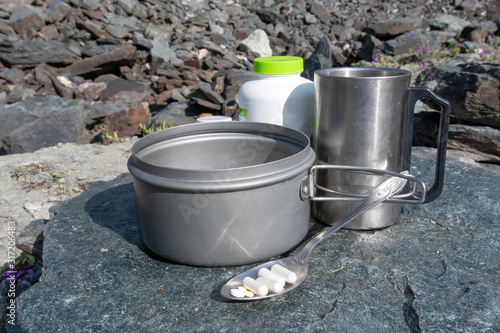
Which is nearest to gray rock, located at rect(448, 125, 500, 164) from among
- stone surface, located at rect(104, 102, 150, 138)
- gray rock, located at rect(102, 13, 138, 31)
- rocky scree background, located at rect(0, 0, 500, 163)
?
rocky scree background, located at rect(0, 0, 500, 163)

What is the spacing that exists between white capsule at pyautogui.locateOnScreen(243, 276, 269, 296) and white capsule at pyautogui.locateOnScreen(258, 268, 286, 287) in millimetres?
43

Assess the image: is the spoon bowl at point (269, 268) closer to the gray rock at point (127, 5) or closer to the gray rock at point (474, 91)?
the gray rock at point (474, 91)

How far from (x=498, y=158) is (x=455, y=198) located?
3.53 feet

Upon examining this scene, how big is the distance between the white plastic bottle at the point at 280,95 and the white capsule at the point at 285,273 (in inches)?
28.2

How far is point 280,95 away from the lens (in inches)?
77.3

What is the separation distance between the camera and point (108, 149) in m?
4.13

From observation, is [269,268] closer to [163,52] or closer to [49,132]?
[49,132]

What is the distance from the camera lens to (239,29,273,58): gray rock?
8.93m

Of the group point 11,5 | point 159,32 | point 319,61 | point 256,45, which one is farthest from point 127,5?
point 319,61

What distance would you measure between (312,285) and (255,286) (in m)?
0.25

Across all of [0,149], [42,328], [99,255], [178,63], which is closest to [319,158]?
[99,255]

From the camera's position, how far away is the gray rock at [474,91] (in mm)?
2893

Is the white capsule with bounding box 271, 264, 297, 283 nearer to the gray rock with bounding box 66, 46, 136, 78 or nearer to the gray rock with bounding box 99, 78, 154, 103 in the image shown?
the gray rock with bounding box 99, 78, 154, 103

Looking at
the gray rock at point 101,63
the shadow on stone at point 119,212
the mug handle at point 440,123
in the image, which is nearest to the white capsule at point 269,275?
the shadow on stone at point 119,212
